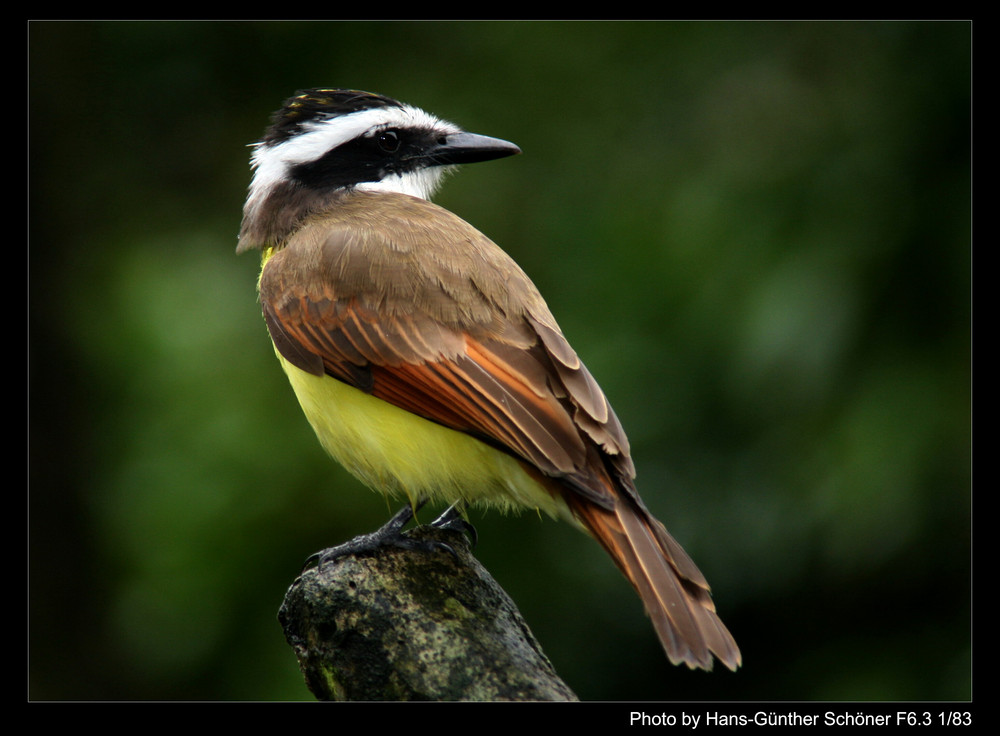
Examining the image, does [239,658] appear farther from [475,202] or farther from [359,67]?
[359,67]

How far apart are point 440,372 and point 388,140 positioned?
1805 millimetres

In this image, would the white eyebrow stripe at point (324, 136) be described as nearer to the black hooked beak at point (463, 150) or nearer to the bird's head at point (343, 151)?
the bird's head at point (343, 151)

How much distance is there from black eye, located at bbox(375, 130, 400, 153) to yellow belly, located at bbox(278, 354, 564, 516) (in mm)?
1487

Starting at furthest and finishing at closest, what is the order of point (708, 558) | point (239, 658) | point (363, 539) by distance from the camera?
1. point (239, 658)
2. point (708, 558)
3. point (363, 539)

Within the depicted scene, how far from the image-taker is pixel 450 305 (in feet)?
14.7

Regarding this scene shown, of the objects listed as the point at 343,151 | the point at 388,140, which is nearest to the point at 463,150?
the point at 388,140

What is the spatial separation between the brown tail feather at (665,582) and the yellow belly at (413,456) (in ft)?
0.94

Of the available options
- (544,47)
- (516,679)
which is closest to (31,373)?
(544,47)

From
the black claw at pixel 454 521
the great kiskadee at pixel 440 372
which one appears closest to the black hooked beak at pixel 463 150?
the great kiskadee at pixel 440 372

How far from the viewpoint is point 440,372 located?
4293 mm

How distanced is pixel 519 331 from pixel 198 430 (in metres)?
3.53

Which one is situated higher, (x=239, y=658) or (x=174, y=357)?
(x=174, y=357)

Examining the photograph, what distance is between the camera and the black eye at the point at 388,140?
18.2 ft

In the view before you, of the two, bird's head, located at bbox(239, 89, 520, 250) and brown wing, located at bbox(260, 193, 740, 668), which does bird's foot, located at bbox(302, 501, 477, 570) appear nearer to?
brown wing, located at bbox(260, 193, 740, 668)
